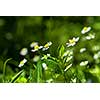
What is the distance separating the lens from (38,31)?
87.4 inches

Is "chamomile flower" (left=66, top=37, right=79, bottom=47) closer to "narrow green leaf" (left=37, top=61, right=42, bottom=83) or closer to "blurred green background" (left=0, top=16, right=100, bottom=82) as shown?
"blurred green background" (left=0, top=16, right=100, bottom=82)

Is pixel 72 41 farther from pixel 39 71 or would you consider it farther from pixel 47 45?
pixel 39 71

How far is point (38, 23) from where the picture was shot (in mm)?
2211

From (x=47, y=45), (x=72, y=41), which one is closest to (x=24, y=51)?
(x=47, y=45)

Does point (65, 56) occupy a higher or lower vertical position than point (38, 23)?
lower

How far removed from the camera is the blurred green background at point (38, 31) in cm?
220

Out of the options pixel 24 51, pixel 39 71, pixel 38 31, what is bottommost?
pixel 39 71

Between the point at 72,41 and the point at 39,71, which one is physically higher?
the point at 72,41
